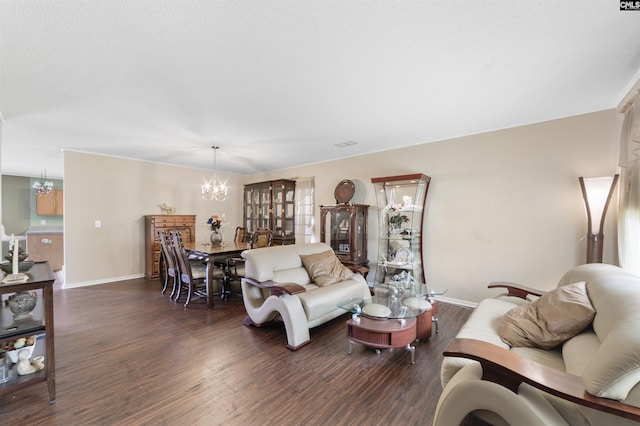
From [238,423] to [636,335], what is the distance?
6.85 feet

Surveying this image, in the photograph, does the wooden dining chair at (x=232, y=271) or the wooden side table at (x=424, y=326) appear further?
the wooden dining chair at (x=232, y=271)

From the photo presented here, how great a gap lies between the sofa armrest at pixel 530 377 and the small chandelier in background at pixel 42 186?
10260 mm

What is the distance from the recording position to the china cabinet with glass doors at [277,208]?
19.5 feet

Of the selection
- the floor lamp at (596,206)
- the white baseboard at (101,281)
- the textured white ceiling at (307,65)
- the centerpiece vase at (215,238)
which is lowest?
the white baseboard at (101,281)

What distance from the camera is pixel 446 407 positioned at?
1.27m

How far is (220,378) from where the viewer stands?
6.88 feet

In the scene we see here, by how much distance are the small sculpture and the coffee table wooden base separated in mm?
2408

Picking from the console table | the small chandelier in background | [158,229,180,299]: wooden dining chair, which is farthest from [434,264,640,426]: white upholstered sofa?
the small chandelier in background

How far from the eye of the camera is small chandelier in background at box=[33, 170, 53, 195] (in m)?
7.14

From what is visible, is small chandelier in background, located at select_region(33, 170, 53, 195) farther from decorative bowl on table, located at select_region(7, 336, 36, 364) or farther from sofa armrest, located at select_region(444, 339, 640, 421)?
sofa armrest, located at select_region(444, 339, 640, 421)

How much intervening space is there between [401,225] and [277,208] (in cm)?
303

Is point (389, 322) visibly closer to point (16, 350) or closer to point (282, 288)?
point (282, 288)

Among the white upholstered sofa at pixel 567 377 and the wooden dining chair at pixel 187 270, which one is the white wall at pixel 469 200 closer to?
the white upholstered sofa at pixel 567 377

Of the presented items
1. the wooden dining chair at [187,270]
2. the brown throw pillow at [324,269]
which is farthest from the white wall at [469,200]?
the wooden dining chair at [187,270]
